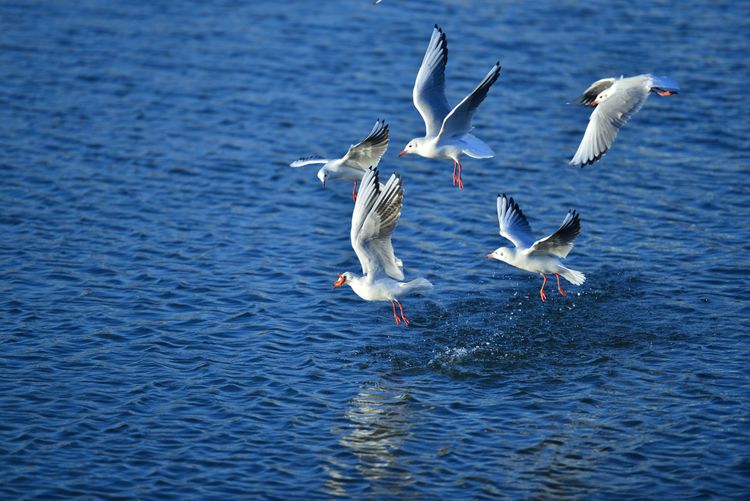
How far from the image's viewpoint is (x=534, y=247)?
1361 cm

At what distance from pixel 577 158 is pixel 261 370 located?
5039 millimetres

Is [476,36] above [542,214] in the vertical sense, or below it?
above

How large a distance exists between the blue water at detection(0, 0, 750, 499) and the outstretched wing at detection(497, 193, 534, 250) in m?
1.10

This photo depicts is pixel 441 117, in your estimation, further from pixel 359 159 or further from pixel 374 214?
pixel 374 214

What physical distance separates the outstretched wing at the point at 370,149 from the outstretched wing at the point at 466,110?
0.83m

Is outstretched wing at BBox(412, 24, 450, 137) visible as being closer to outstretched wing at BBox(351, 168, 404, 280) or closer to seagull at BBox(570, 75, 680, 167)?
seagull at BBox(570, 75, 680, 167)

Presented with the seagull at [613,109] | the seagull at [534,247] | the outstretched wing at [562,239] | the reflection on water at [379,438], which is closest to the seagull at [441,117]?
the seagull at [534,247]

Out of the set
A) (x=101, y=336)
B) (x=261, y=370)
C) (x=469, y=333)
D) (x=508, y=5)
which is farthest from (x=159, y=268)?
(x=508, y=5)

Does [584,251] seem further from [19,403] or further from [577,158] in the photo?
[19,403]

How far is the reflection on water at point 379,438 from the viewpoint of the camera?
10828 millimetres

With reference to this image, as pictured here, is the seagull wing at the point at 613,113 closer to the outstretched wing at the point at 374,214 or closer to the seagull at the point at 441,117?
the seagull at the point at 441,117

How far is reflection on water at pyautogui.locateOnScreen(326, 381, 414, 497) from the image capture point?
10.8m

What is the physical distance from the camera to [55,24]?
90.7 feet

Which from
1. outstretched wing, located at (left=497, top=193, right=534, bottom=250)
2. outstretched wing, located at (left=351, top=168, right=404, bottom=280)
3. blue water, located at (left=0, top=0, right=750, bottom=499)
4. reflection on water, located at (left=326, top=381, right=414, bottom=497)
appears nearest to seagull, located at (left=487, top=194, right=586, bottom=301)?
outstretched wing, located at (left=497, top=193, right=534, bottom=250)
